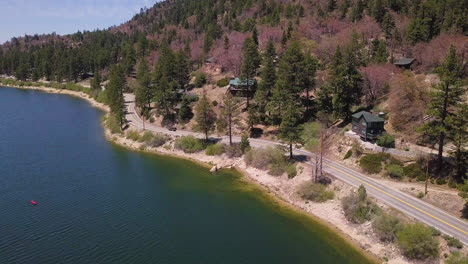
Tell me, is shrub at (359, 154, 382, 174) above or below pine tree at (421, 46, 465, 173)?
below

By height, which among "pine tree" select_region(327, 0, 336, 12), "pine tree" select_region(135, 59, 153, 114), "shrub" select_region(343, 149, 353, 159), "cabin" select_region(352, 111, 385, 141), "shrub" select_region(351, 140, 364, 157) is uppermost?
"pine tree" select_region(327, 0, 336, 12)

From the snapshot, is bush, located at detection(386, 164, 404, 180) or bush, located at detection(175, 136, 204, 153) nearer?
bush, located at detection(386, 164, 404, 180)

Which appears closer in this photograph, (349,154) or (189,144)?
(349,154)

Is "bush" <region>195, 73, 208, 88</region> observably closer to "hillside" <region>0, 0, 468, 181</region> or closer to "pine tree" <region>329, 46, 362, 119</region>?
"hillside" <region>0, 0, 468, 181</region>

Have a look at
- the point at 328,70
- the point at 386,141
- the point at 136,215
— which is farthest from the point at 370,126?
the point at 136,215

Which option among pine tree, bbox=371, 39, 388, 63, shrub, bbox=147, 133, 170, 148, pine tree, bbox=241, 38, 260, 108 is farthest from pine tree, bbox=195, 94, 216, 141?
pine tree, bbox=371, 39, 388, 63

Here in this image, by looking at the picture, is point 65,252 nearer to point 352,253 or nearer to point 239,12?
point 352,253

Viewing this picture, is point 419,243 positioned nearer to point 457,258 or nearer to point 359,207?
point 457,258
